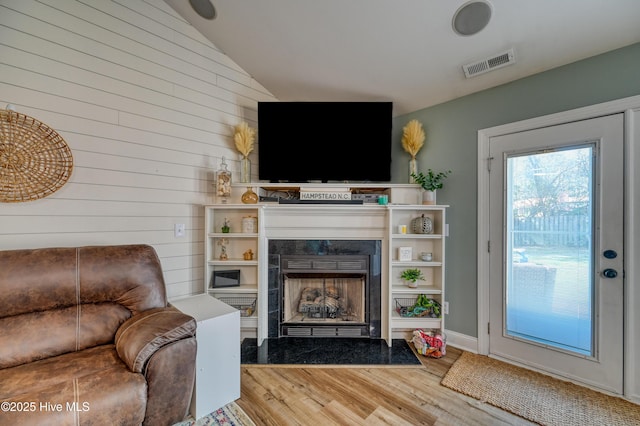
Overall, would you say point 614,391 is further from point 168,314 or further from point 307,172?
point 168,314

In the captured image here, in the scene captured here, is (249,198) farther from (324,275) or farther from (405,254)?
(405,254)

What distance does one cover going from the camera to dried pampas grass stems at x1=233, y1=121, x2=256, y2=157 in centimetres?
267

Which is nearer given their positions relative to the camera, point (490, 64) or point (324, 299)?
point (490, 64)

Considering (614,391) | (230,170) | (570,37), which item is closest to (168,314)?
(230,170)

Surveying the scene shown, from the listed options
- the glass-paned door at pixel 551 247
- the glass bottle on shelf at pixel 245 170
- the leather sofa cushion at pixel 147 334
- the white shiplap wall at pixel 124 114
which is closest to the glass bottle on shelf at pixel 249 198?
the glass bottle on shelf at pixel 245 170

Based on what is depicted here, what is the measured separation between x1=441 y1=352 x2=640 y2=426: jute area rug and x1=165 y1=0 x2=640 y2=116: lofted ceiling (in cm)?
252

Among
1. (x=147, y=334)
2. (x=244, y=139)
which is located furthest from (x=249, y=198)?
(x=147, y=334)

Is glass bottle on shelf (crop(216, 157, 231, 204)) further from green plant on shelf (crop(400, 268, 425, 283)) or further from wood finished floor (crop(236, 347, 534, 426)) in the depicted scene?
green plant on shelf (crop(400, 268, 425, 283))

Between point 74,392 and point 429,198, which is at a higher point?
point 429,198

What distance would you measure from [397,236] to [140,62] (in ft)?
9.30

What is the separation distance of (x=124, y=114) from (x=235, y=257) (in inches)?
62.9

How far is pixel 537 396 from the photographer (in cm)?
184

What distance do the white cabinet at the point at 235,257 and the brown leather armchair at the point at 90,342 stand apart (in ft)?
2.23

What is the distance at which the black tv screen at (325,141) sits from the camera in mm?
2678
